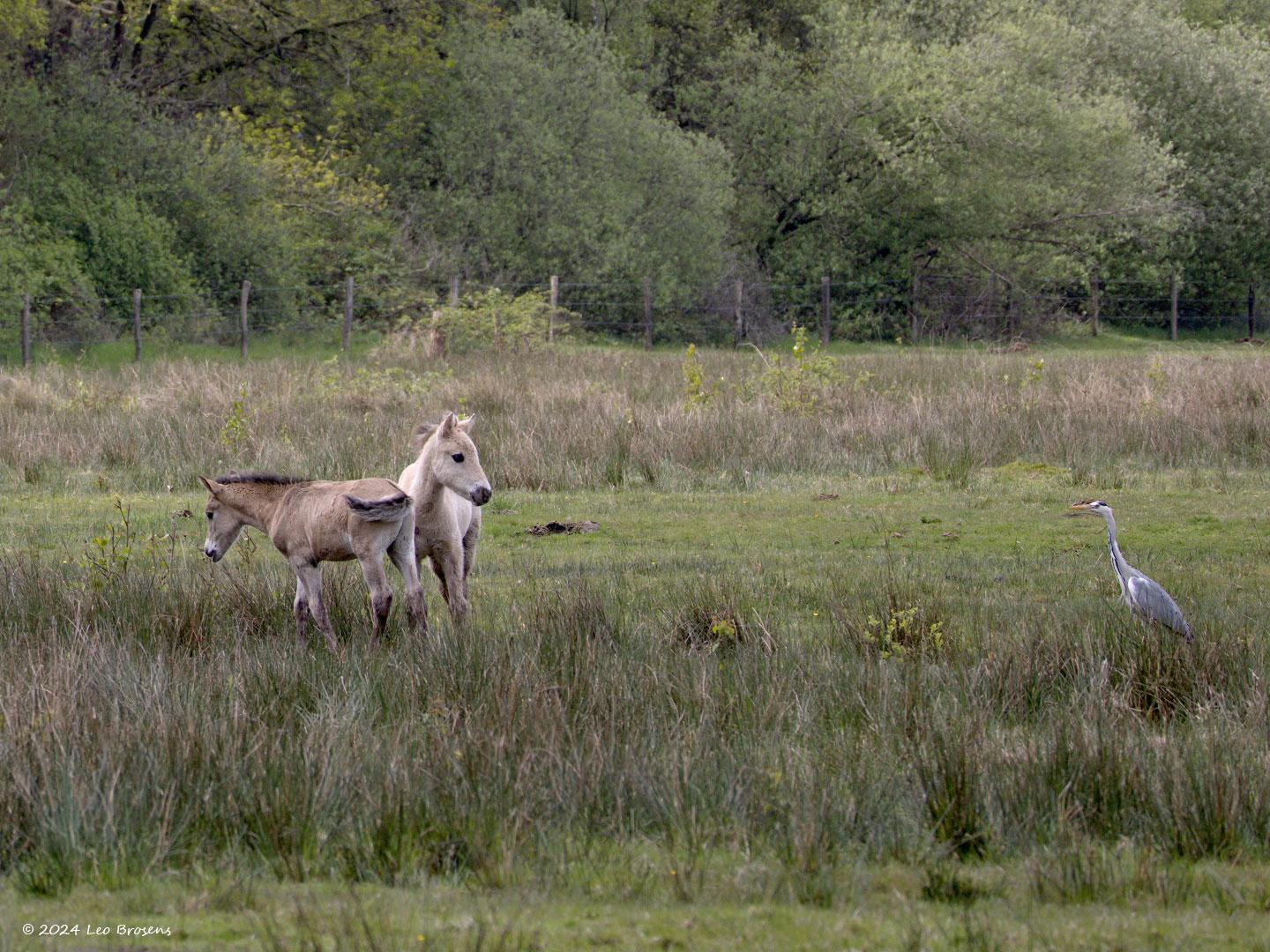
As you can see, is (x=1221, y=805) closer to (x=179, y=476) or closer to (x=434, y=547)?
(x=434, y=547)

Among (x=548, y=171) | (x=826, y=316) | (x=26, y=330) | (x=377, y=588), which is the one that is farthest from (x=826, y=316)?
(x=377, y=588)

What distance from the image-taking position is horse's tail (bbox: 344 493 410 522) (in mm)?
7848

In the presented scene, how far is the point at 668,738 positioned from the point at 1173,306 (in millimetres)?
43673

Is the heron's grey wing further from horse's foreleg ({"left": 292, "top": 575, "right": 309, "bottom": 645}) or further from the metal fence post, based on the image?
the metal fence post

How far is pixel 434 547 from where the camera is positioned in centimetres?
893

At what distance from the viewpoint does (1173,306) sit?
46.0 meters

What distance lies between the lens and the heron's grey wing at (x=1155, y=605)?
764 cm

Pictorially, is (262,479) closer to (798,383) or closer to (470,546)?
(470,546)

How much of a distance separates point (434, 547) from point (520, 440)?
22.4 feet

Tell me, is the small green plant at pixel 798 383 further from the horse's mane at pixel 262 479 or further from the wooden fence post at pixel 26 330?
the wooden fence post at pixel 26 330

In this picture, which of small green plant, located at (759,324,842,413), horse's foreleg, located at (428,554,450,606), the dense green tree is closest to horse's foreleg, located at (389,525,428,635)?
horse's foreleg, located at (428,554,450,606)

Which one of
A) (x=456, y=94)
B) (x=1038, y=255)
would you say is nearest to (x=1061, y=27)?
(x=1038, y=255)

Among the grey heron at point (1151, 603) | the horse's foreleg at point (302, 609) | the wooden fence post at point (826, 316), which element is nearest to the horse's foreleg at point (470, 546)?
the horse's foreleg at point (302, 609)

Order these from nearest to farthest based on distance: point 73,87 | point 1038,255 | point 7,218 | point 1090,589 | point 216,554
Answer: point 216,554 → point 1090,589 → point 7,218 → point 73,87 → point 1038,255
